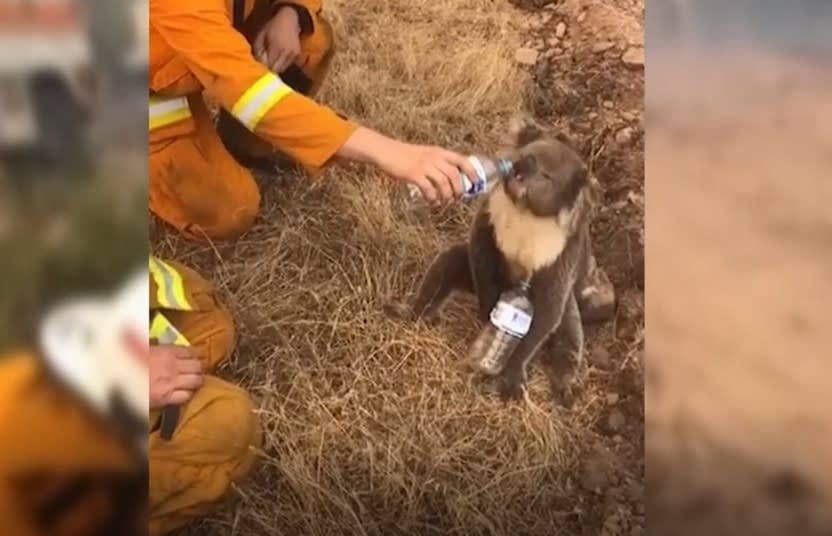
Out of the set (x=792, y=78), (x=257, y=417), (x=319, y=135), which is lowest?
(x=257, y=417)

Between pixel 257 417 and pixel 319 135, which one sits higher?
pixel 319 135

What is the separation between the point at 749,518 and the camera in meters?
1.69

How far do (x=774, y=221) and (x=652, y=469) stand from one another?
402 millimetres

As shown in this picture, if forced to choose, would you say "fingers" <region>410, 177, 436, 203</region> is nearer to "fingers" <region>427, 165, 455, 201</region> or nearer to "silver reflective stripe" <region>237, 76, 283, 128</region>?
"fingers" <region>427, 165, 455, 201</region>

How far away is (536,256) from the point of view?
1.72 m

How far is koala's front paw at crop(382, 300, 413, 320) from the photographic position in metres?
1.73

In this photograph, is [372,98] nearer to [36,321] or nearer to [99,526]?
[36,321]

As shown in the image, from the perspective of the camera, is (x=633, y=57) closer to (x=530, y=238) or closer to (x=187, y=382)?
(x=530, y=238)

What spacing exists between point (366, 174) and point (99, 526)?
642 millimetres

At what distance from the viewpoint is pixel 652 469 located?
5.59ft

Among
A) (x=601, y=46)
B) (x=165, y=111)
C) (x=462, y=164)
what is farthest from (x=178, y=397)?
(x=601, y=46)

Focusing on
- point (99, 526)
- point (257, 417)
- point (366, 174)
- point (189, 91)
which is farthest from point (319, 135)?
point (99, 526)

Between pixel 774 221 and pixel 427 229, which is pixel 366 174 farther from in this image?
pixel 774 221

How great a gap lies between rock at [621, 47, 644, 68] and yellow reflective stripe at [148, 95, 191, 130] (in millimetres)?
650
